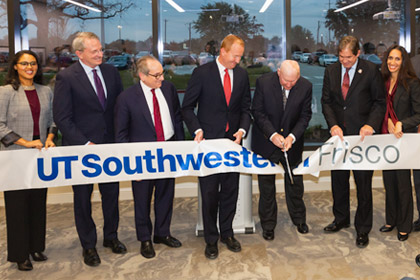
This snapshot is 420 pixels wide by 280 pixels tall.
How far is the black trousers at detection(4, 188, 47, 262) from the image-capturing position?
2930 mm

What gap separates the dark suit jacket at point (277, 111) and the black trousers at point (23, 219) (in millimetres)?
1764

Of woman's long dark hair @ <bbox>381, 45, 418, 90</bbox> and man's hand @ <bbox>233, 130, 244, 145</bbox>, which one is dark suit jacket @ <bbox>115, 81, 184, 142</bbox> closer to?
man's hand @ <bbox>233, 130, 244, 145</bbox>

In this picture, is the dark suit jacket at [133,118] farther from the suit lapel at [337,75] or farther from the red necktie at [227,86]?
the suit lapel at [337,75]

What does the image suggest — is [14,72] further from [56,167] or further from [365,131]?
[365,131]

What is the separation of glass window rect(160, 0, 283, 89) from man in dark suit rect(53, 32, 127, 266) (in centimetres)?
269

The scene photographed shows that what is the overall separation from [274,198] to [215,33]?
3.22 metres

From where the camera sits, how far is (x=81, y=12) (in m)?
5.27

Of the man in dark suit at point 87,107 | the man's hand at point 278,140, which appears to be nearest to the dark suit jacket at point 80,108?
the man in dark suit at point 87,107

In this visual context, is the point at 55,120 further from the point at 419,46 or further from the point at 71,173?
the point at 419,46

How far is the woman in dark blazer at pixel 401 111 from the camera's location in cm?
323

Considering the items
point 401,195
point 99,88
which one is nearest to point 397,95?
point 401,195

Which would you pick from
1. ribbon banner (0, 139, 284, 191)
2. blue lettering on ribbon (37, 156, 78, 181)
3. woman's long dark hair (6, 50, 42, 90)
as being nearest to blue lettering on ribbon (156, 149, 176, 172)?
ribbon banner (0, 139, 284, 191)

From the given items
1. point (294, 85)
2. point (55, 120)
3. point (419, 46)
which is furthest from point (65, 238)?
point (419, 46)

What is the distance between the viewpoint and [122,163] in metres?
2.99
